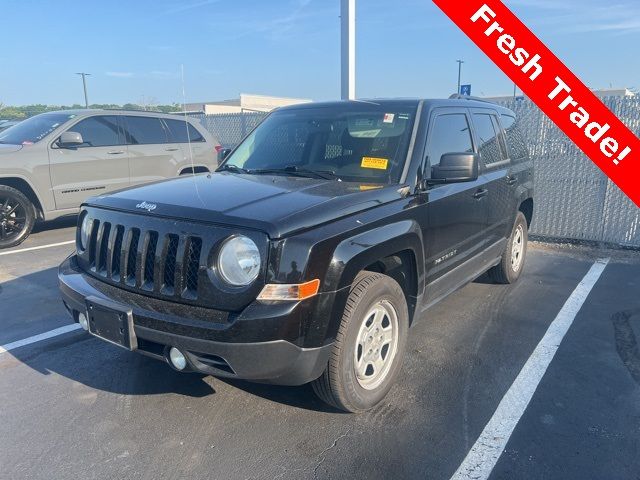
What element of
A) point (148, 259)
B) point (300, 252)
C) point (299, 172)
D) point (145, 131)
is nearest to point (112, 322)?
point (148, 259)

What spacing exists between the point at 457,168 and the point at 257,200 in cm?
138

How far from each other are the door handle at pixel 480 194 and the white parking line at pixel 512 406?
127 centimetres

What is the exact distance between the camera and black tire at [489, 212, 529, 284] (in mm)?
5355

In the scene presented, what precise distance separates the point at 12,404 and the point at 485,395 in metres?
3.01

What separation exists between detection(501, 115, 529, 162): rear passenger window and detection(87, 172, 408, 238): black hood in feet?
8.43

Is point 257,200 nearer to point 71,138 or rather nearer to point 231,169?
point 231,169

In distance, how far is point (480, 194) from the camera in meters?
4.30

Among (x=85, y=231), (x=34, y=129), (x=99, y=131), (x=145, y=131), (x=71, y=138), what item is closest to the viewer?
(x=85, y=231)

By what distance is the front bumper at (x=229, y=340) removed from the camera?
2.48m

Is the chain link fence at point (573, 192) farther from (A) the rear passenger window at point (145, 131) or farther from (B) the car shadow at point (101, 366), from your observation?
(B) the car shadow at point (101, 366)

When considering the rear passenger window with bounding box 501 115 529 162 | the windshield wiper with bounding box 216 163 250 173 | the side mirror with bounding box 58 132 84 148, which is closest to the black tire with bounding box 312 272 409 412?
the windshield wiper with bounding box 216 163 250 173

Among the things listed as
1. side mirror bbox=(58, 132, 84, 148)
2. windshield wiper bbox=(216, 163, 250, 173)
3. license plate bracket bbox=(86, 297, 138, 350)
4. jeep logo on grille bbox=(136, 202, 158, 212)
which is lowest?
license plate bracket bbox=(86, 297, 138, 350)

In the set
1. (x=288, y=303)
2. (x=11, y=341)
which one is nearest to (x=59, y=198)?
(x=11, y=341)

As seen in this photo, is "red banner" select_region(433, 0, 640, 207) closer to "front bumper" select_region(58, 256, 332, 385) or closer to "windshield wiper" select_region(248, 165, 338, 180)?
"windshield wiper" select_region(248, 165, 338, 180)
